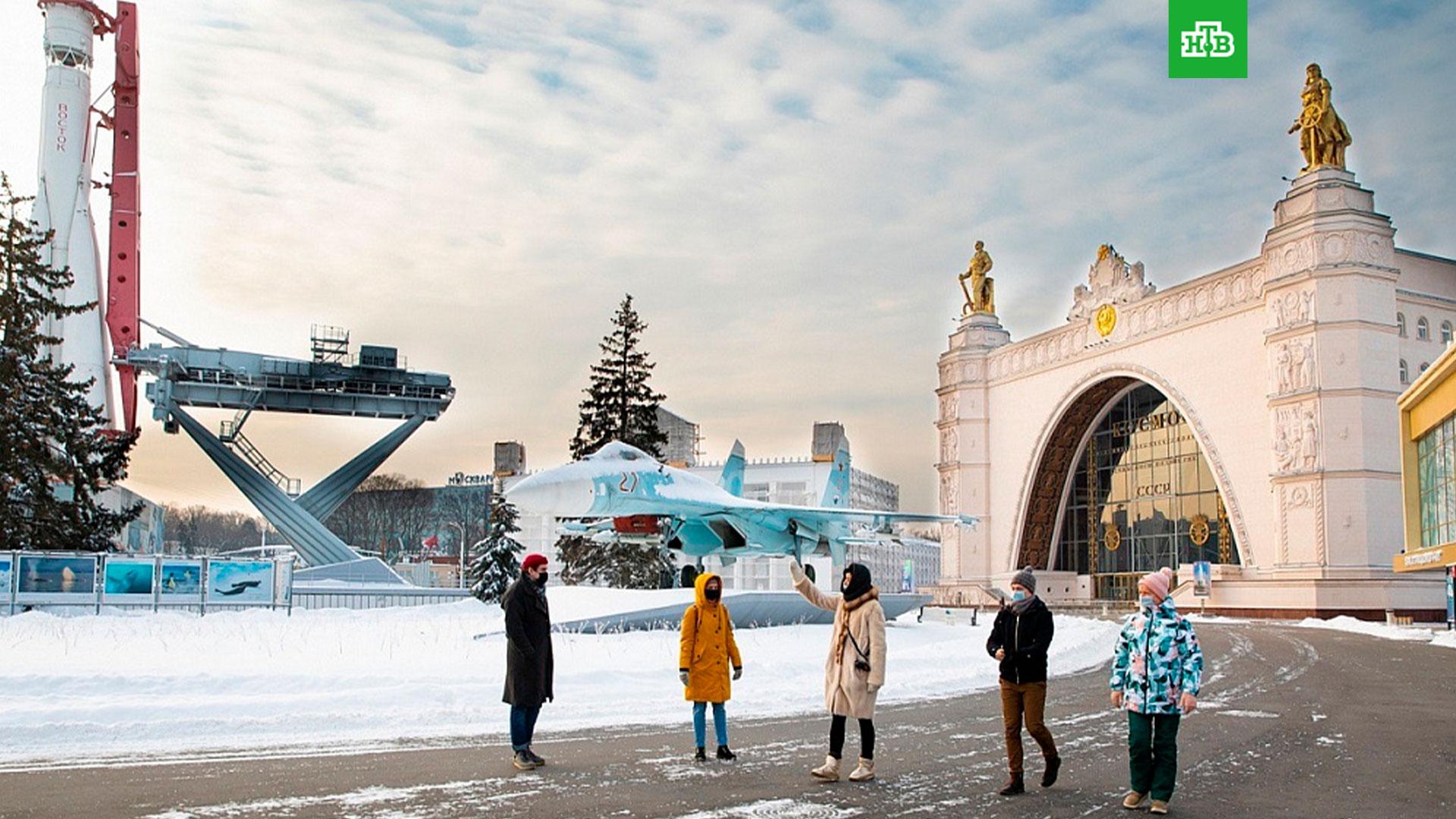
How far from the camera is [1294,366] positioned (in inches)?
1677

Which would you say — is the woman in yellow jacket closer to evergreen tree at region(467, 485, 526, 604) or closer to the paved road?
the paved road

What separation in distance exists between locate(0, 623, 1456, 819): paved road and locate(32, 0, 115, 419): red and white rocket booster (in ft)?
158

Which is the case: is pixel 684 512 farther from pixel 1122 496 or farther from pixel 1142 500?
pixel 1122 496

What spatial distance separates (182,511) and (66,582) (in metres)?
138

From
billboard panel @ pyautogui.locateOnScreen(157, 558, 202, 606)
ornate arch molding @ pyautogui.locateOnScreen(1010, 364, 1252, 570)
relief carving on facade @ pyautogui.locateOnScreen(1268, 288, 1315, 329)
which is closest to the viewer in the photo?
billboard panel @ pyautogui.locateOnScreen(157, 558, 202, 606)

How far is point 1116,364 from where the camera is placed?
5409 cm

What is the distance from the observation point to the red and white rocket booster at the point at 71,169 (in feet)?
164

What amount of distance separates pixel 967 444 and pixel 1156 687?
187 feet

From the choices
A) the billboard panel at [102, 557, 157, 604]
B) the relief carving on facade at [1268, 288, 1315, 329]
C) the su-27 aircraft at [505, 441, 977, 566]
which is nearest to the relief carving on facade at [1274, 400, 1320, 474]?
the relief carving on facade at [1268, 288, 1315, 329]

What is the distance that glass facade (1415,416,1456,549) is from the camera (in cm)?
2945

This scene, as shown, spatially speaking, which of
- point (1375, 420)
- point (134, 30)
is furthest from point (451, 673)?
point (134, 30)

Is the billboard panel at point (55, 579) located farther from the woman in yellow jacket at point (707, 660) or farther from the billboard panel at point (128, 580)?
the woman in yellow jacket at point (707, 660)

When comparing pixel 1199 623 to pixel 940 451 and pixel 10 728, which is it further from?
pixel 10 728

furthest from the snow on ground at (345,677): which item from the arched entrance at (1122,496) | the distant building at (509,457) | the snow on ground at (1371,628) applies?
the distant building at (509,457)
